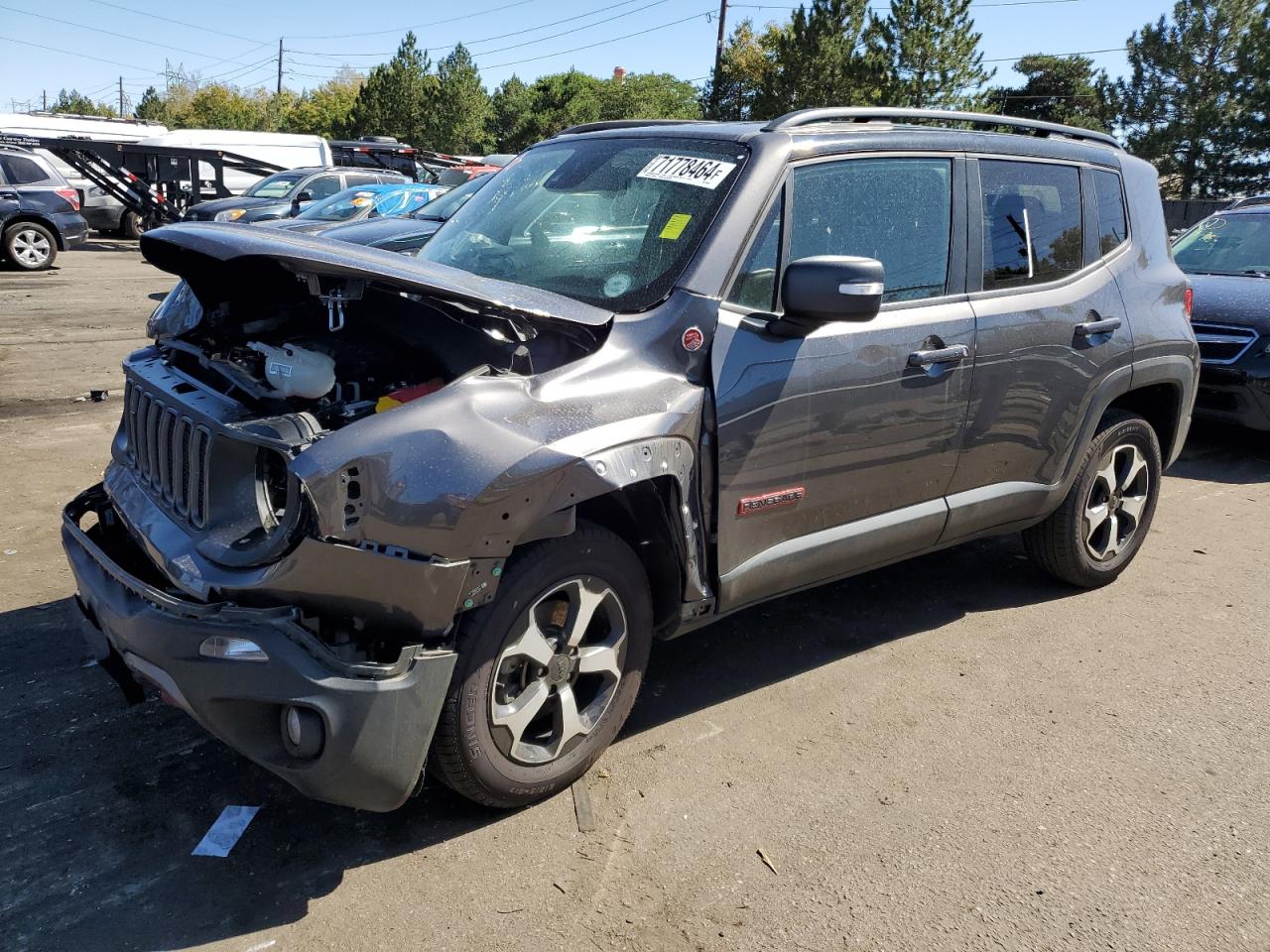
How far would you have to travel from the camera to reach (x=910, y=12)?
42031 mm

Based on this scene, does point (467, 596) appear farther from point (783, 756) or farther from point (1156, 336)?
point (1156, 336)

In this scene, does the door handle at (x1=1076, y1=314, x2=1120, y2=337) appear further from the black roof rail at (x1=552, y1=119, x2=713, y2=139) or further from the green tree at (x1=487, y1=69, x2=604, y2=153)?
the green tree at (x1=487, y1=69, x2=604, y2=153)

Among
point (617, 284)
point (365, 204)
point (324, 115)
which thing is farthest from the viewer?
point (324, 115)

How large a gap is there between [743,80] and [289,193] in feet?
136

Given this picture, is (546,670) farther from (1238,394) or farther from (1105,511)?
(1238,394)

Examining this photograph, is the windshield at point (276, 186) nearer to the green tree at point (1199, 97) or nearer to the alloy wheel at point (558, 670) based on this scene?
the alloy wheel at point (558, 670)

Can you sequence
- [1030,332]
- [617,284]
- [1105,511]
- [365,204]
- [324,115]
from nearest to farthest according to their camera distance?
[617,284]
[1030,332]
[1105,511]
[365,204]
[324,115]

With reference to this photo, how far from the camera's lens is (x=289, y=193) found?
60.2 ft

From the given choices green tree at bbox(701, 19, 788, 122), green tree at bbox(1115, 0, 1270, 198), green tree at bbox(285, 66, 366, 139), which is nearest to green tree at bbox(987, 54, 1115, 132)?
green tree at bbox(1115, 0, 1270, 198)

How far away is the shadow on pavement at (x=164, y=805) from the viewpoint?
261cm

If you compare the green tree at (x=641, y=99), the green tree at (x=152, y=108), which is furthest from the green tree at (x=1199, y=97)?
→ the green tree at (x=152, y=108)

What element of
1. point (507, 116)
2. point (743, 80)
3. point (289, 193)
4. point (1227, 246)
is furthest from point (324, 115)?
point (1227, 246)

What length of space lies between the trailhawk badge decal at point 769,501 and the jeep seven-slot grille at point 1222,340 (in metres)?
5.22

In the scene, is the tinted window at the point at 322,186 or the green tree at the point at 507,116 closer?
the tinted window at the point at 322,186
